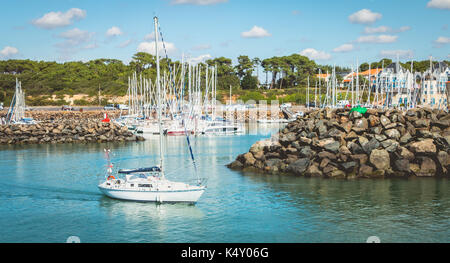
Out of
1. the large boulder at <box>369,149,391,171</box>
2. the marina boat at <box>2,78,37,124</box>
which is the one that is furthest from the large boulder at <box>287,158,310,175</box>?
the marina boat at <box>2,78,37,124</box>

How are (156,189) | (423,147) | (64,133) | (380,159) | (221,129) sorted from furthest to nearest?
(221,129)
(64,133)
(423,147)
(380,159)
(156,189)

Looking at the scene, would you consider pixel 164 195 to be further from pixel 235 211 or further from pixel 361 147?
pixel 361 147

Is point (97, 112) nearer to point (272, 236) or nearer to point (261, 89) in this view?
point (261, 89)

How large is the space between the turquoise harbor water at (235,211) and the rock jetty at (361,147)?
68.7 inches

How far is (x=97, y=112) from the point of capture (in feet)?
363

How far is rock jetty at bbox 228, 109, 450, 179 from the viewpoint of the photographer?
3816 cm

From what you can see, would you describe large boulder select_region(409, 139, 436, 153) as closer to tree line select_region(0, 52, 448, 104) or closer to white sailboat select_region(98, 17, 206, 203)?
white sailboat select_region(98, 17, 206, 203)

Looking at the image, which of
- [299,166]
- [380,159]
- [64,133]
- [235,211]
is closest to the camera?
[235,211]

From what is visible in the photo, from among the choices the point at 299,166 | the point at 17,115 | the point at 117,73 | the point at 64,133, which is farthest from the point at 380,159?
the point at 117,73

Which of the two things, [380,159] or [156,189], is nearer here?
[156,189]

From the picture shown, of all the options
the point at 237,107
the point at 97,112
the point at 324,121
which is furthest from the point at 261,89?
the point at 324,121

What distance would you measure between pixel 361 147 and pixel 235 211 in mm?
16382

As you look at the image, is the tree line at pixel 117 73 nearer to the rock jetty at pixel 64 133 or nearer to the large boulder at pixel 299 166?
the rock jetty at pixel 64 133

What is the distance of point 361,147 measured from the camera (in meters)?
39.7
